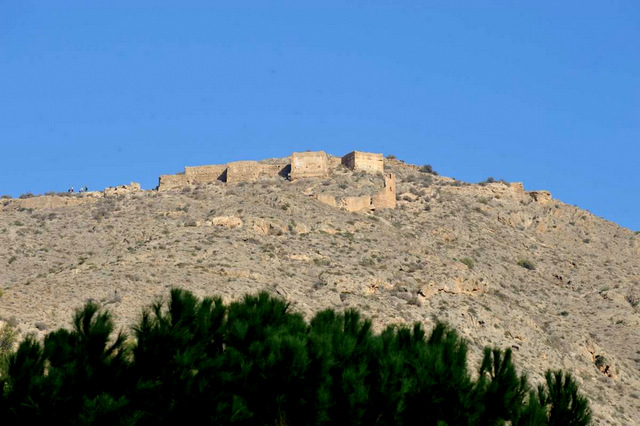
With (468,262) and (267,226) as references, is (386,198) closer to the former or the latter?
(468,262)

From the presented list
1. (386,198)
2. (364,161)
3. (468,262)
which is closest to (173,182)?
(364,161)

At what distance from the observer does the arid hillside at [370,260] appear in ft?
117

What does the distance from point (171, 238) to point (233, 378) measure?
20645 mm

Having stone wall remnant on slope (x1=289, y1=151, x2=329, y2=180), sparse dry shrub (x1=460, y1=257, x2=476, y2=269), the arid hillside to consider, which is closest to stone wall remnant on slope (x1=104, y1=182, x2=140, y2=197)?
the arid hillside

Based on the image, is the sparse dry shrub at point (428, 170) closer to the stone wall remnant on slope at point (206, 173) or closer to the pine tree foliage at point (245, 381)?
the stone wall remnant on slope at point (206, 173)

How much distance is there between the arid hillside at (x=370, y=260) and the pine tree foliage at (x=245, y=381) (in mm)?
10077

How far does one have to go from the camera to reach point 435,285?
3972 cm

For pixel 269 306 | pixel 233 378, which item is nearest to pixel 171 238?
pixel 269 306

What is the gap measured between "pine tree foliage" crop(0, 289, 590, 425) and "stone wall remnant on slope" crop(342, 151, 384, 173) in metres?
32.3

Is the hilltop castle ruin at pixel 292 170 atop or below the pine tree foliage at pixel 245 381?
atop

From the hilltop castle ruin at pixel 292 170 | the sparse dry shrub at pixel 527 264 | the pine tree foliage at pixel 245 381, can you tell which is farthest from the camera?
the hilltop castle ruin at pixel 292 170

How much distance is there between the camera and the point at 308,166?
53281 millimetres

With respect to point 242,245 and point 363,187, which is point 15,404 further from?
point 363,187

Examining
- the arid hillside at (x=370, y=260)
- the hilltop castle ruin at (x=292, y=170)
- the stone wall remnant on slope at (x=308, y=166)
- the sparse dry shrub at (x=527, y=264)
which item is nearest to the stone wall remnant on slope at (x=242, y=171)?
the hilltop castle ruin at (x=292, y=170)
